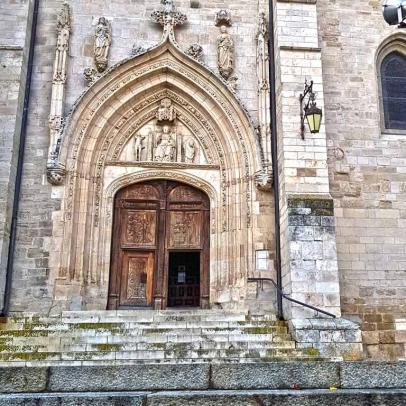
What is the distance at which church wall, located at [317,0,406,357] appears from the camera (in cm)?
1054

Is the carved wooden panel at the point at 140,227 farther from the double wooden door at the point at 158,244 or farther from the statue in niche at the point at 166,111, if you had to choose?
the statue in niche at the point at 166,111

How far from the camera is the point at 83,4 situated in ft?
38.3

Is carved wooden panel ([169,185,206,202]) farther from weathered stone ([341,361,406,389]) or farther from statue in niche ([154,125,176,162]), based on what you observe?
weathered stone ([341,361,406,389])

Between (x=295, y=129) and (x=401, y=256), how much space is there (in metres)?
3.56

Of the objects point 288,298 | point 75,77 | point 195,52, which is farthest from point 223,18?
point 288,298

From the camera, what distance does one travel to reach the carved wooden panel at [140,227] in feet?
36.5

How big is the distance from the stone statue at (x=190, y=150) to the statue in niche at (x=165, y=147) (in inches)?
10.9

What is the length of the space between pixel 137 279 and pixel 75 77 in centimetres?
461

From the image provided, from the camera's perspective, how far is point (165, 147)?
11.5 m

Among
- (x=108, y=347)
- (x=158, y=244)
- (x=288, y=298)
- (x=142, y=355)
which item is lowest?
(x=142, y=355)

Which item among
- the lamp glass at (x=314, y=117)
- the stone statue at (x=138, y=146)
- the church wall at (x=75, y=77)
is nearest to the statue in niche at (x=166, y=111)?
the stone statue at (x=138, y=146)

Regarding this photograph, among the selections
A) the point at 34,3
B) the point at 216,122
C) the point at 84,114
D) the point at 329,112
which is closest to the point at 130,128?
the point at 84,114

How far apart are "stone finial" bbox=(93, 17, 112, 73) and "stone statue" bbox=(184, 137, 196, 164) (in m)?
2.45

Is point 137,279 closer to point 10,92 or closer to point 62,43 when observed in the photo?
point 10,92
